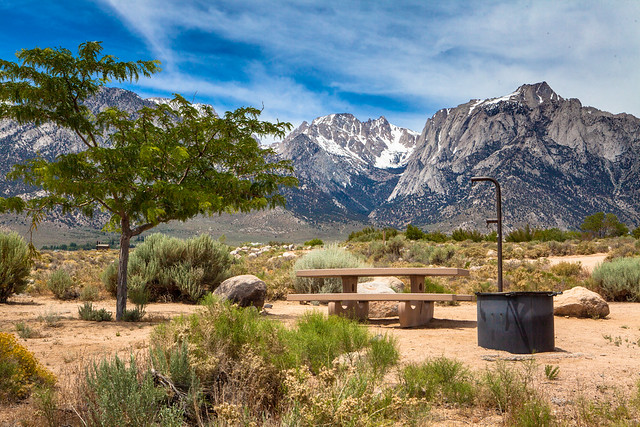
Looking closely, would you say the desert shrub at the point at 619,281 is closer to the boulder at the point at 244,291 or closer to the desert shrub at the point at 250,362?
the boulder at the point at 244,291

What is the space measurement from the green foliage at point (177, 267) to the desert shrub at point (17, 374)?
7.89 meters

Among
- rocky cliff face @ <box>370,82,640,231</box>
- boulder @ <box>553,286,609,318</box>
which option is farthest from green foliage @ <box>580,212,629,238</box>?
boulder @ <box>553,286,609,318</box>

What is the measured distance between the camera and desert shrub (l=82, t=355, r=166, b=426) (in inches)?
135

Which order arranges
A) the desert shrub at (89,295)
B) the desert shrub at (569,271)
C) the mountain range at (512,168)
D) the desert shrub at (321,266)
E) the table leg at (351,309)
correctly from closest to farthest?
the table leg at (351,309)
the desert shrub at (89,295)
the desert shrub at (321,266)
the desert shrub at (569,271)
the mountain range at (512,168)

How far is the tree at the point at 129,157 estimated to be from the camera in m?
9.09

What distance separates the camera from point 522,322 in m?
6.41

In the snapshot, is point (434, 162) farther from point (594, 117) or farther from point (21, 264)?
point (21, 264)

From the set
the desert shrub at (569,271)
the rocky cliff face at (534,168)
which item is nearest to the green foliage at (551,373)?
the desert shrub at (569,271)

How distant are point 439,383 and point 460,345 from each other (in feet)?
8.26

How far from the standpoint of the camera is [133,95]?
172000mm

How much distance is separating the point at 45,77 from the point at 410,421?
8780 millimetres

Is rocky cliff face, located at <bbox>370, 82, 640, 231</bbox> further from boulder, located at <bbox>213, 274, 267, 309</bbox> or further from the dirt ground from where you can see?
the dirt ground

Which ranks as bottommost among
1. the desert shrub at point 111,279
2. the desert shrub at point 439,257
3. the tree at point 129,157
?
the desert shrub at point 111,279

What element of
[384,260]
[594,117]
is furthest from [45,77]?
[594,117]
